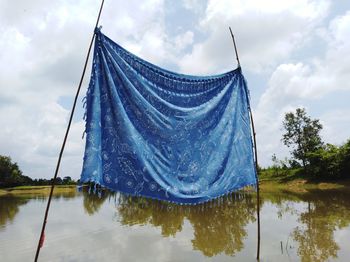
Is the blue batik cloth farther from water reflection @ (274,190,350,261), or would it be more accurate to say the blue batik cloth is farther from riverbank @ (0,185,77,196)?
riverbank @ (0,185,77,196)

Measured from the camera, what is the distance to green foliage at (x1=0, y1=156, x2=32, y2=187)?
42.5m

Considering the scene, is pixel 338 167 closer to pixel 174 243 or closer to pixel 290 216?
pixel 290 216

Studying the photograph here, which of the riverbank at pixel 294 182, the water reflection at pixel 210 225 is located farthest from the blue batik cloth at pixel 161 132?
the riverbank at pixel 294 182

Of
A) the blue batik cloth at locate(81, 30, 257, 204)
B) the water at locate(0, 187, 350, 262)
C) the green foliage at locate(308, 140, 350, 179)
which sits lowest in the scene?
the water at locate(0, 187, 350, 262)

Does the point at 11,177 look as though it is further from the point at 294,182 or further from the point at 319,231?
the point at 319,231

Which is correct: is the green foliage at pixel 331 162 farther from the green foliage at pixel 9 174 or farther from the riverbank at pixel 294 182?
the green foliage at pixel 9 174

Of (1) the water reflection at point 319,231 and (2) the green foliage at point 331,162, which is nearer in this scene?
(1) the water reflection at point 319,231

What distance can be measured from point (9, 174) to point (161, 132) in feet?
145

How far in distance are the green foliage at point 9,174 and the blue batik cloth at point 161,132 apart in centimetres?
4375

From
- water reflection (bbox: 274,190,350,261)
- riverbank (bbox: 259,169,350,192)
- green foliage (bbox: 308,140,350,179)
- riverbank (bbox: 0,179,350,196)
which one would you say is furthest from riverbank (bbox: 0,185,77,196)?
water reflection (bbox: 274,190,350,261)

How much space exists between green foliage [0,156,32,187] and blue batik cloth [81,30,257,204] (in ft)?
144

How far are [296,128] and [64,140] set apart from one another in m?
37.0

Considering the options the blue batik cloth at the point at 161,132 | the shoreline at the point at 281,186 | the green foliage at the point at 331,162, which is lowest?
the blue batik cloth at the point at 161,132

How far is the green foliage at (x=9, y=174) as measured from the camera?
42.5 metres
